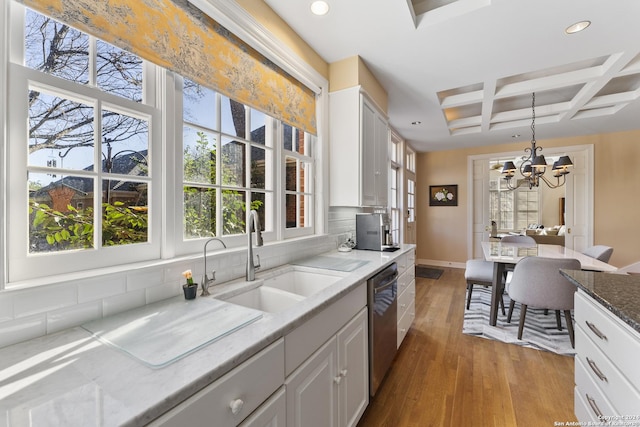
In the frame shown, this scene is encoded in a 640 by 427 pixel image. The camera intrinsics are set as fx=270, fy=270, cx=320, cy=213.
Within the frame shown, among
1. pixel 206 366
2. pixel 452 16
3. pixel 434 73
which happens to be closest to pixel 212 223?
pixel 206 366

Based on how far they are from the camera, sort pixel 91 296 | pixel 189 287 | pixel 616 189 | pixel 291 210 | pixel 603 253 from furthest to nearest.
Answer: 1. pixel 616 189
2. pixel 603 253
3. pixel 291 210
4. pixel 189 287
5. pixel 91 296

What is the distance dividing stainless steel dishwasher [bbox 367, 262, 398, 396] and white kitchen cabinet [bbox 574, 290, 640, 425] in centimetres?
105

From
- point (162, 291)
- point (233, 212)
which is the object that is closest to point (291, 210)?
point (233, 212)

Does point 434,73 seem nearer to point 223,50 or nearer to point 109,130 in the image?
point 223,50

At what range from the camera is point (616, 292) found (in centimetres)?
124

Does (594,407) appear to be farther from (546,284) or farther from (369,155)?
(369,155)

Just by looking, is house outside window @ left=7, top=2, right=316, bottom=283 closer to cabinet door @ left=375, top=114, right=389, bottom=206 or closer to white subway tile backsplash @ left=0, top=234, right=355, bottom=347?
white subway tile backsplash @ left=0, top=234, right=355, bottom=347

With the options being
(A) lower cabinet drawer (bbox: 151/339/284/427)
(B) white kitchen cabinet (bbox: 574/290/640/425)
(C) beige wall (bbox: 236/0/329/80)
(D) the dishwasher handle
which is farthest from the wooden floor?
(C) beige wall (bbox: 236/0/329/80)

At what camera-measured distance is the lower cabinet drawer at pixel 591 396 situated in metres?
1.17

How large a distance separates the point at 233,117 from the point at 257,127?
0.23 m

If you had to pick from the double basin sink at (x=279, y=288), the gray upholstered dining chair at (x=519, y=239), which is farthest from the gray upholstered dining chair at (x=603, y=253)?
the double basin sink at (x=279, y=288)

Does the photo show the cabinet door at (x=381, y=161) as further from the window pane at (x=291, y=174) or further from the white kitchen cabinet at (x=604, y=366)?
the white kitchen cabinet at (x=604, y=366)

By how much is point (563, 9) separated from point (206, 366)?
115 inches

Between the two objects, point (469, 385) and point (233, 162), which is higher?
point (233, 162)
